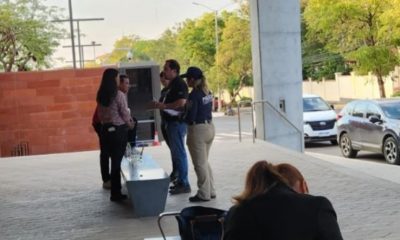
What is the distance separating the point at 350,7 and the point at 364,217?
20010 millimetres

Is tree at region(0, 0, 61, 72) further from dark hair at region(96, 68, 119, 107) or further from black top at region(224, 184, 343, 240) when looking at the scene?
black top at region(224, 184, 343, 240)

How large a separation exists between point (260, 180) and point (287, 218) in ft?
0.80

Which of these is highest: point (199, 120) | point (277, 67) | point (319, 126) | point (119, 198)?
point (277, 67)

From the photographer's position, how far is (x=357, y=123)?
15.3 m

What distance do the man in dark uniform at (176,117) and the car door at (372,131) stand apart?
22.8 feet

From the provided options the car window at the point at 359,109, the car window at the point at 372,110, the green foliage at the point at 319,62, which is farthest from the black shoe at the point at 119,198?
the green foliage at the point at 319,62

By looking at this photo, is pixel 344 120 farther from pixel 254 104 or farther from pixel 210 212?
pixel 210 212

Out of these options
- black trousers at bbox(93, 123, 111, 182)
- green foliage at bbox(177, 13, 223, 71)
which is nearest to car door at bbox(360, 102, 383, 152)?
black trousers at bbox(93, 123, 111, 182)

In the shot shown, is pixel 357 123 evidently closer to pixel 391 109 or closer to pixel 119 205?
pixel 391 109

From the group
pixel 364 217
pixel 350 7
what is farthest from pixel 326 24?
pixel 364 217

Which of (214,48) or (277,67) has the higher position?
(214,48)

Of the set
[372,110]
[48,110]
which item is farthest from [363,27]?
[48,110]

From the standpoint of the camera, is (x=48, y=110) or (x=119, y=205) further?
(x=48, y=110)

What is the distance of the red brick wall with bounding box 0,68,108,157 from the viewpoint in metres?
17.0
